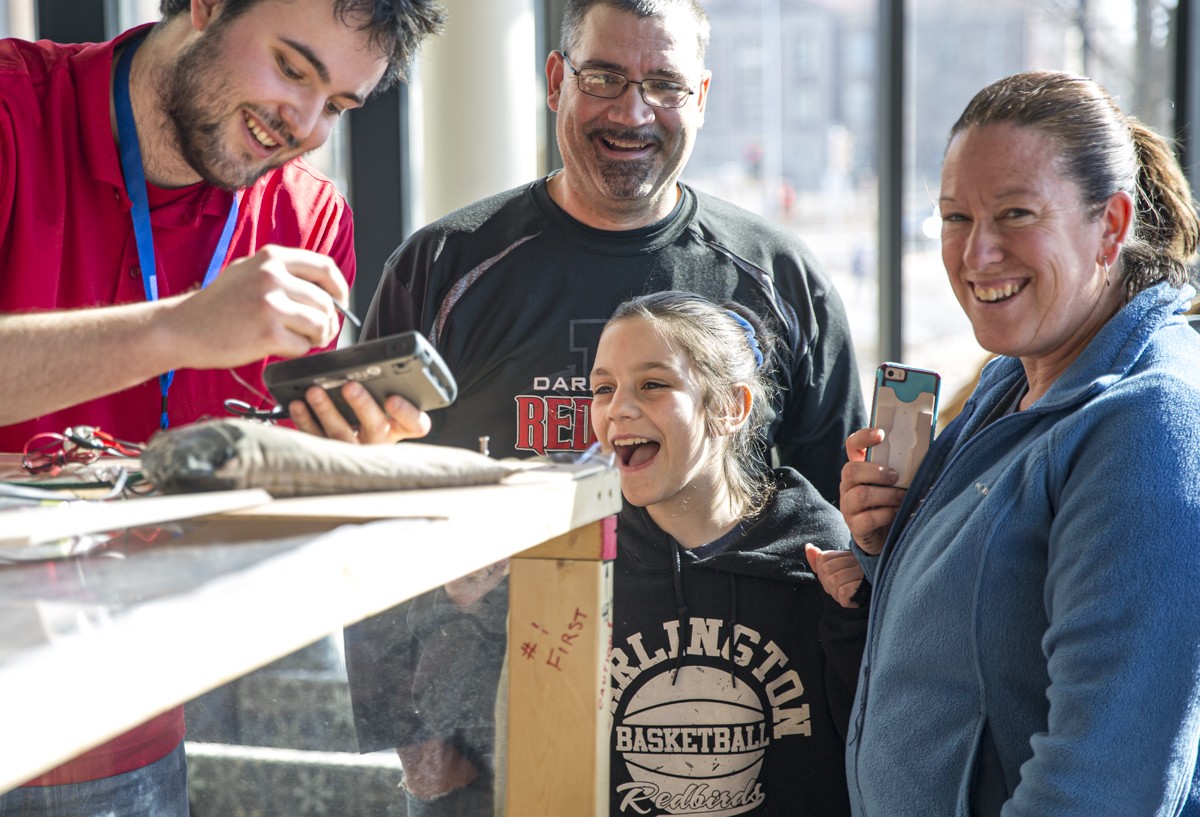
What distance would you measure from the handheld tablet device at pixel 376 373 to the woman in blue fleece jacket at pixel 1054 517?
531 millimetres

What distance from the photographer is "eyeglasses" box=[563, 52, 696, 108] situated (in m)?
1.74

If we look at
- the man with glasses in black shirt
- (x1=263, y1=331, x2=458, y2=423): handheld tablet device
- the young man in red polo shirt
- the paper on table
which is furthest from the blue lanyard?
the paper on table

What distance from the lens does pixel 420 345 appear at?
884 millimetres

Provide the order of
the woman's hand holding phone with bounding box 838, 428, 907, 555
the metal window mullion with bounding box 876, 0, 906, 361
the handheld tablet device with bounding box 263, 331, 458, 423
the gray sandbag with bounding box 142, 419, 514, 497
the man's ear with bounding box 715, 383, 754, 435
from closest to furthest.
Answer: the gray sandbag with bounding box 142, 419, 514, 497, the handheld tablet device with bounding box 263, 331, 458, 423, the woman's hand holding phone with bounding box 838, 428, 907, 555, the man's ear with bounding box 715, 383, 754, 435, the metal window mullion with bounding box 876, 0, 906, 361

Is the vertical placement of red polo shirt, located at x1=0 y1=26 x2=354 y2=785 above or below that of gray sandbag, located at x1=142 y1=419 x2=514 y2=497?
above

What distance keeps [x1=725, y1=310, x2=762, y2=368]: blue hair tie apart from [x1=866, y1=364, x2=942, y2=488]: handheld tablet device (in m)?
0.36

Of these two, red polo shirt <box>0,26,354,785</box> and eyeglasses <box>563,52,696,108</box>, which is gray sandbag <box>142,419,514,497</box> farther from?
eyeglasses <box>563,52,696,108</box>

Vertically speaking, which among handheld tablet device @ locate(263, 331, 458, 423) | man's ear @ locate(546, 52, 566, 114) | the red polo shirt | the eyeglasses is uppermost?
man's ear @ locate(546, 52, 566, 114)

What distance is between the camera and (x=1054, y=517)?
1.02 meters

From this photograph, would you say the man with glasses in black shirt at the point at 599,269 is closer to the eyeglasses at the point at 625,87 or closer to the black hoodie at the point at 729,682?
the eyeglasses at the point at 625,87

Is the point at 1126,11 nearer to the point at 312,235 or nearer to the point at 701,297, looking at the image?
the point at 701,297

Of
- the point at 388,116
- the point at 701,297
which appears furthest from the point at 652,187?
the point at 388,116

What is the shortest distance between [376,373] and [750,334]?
3.05ft

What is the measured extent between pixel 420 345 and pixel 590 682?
0.34 metres
